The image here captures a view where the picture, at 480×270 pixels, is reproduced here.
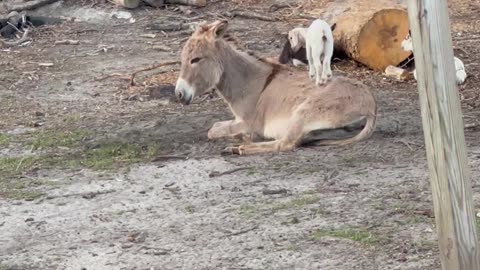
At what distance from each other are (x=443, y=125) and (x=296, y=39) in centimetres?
661

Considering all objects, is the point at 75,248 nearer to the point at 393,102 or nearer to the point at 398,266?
the point at 398,266

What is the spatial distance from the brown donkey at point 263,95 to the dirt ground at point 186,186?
21 cm

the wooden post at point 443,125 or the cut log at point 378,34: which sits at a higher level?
the wooden post at point 443,125

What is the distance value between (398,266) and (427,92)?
4.41ft

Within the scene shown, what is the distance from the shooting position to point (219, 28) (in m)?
8.66

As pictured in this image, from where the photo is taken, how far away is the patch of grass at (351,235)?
577cm

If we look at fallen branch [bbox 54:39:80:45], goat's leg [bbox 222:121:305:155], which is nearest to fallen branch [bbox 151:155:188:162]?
goat's leg [bbox 222:121:305:155]

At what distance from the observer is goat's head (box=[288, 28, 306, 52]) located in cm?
1077

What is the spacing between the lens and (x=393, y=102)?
31.1ft

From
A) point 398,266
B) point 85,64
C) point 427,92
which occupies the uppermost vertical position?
point 427,92

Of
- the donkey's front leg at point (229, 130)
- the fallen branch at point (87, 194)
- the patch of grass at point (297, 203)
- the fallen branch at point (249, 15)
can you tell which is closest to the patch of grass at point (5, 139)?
the donkey's front leg at point (229, 130)

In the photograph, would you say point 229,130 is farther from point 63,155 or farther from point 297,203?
point 297,203

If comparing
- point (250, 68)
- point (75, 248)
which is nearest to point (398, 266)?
point (75, 248)

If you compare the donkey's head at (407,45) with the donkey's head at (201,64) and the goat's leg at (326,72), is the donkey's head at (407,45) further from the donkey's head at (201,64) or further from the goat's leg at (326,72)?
the donkey's head at (201,64)
